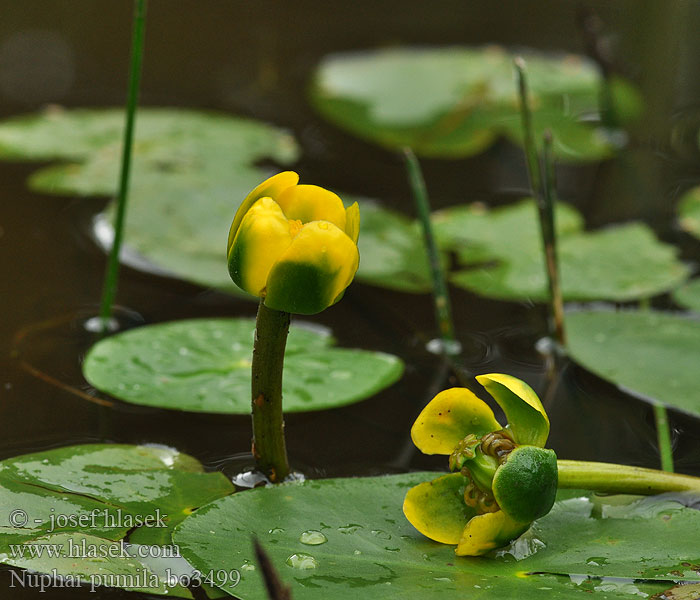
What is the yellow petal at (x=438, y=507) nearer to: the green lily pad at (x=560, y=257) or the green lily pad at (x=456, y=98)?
the green lily pad at (x=560, y=257)

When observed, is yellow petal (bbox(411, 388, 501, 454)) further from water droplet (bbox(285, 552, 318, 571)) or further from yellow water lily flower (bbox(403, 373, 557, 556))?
water droplet (bbox(285, 552, 318, 571))

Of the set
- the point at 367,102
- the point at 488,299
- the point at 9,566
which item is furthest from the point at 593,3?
the point at 9,566

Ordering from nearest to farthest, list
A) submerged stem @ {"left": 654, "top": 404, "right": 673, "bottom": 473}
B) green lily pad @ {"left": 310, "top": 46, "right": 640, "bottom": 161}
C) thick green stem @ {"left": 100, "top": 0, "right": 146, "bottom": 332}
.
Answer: submerged stem @ {"left": 654, "top": 404, "right": 673, "bottom": 473} → thick green stem @ {"left": 100, "top": 0, "right": 146, "bottom": 332} → green lily pad @ {"left": 310, "top": 46, "right": 640, "bottom": 161}

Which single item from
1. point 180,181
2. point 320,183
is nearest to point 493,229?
point 320,183

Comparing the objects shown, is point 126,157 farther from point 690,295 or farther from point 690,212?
point 690,212

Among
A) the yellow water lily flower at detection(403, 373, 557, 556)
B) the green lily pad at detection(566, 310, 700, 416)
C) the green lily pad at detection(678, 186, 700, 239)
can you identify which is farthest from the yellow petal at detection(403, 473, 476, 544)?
the green lily pad at detection(678, 186, 700, 239)

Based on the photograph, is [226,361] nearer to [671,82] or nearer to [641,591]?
[641,591]
